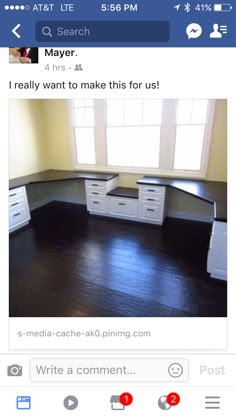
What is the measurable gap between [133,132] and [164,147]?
63 centimetres

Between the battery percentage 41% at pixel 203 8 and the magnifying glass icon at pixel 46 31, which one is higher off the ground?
the battery percentage 41% at pixel 203 8

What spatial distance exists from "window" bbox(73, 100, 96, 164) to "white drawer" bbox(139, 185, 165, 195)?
1.31 meters

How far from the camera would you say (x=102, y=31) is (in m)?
0.56

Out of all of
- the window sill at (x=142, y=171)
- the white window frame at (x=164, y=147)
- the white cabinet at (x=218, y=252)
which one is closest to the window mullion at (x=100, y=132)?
the white window frame at (x=164, y=147)

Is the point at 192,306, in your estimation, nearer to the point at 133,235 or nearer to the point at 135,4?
the point at 133,235

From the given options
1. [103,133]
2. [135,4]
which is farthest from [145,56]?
[103,133]

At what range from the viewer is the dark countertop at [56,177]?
11.4 ft

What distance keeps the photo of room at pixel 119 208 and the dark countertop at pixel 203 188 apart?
14 mm

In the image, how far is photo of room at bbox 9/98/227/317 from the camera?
1.94 m

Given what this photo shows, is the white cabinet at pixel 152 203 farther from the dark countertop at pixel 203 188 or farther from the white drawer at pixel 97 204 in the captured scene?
the white drawer at pixel 97 204
